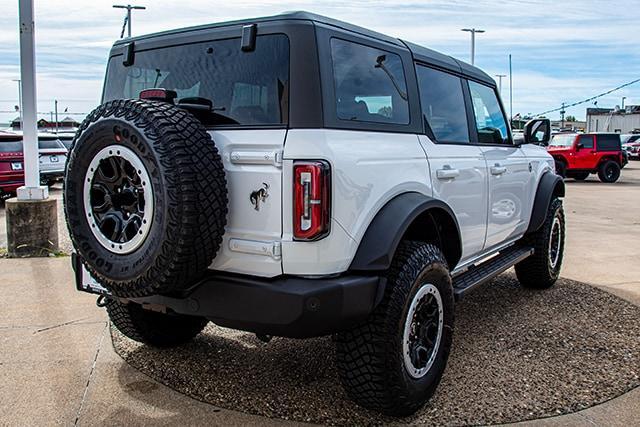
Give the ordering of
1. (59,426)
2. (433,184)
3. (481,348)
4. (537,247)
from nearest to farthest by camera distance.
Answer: (59,426) < (433,184) < (481,348) < (537,247)

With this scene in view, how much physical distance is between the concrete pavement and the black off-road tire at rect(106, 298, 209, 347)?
0.71 ft

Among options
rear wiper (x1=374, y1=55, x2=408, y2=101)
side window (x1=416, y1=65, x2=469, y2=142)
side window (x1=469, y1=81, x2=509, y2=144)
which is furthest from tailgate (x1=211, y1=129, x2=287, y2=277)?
side window (x1=469, y1=81, x2=509, y2=144)

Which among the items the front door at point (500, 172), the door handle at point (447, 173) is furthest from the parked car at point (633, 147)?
the door handle at point (447, 173)

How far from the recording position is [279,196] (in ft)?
8.78

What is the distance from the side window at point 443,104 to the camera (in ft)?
12.3

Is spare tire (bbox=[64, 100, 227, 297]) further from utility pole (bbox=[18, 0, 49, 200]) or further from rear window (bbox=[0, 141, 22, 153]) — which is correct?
rear window (bbox=[0, 141, 22, 153])

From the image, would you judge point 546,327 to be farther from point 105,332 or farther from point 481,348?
point 105,332

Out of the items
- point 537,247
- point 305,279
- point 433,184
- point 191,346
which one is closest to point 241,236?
point 305,279

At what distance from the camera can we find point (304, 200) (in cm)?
264

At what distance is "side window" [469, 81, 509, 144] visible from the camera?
4.56m

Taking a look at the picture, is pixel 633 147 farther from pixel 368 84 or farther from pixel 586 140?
pixel 368 84

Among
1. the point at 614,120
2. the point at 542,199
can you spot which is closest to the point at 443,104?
the point at 542,199

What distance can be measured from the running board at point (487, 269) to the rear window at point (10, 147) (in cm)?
1062

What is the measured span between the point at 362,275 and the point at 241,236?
1.92ft
